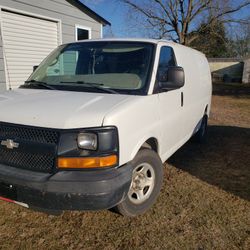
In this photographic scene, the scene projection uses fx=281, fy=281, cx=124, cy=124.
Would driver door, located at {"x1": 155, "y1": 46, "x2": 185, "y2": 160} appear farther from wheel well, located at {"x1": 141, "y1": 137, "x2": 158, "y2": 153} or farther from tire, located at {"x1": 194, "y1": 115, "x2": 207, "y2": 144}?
tire, located at {"x1": 194, "y1": 115, "x2": 207, "y2": 144}

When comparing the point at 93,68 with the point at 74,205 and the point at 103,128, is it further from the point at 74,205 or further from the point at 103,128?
the point at 74,205

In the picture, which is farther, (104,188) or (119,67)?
(119,67)

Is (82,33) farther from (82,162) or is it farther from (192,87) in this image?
(82,162)

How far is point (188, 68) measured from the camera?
4770 mm

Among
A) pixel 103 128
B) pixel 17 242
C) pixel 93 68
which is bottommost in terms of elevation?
pixel 17 242

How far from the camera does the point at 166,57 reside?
3926mm

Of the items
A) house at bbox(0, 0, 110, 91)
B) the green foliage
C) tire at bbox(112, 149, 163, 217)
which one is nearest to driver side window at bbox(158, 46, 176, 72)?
tire at bbox(112, 149, 163, 217)

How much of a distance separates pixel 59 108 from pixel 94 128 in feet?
1.51

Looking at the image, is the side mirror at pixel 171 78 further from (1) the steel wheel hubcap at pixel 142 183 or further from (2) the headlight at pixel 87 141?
(2) the headlight at pixel 87 141

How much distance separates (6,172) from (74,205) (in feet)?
2.42

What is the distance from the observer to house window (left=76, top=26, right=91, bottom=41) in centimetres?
964

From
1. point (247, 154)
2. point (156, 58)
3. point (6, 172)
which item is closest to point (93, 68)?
point (156, 58)

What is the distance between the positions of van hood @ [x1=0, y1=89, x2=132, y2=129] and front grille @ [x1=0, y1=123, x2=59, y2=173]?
0.23 feet

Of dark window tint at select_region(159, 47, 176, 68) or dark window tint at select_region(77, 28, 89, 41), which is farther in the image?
dark window tint at select_region(77, 28, 89, 41)
